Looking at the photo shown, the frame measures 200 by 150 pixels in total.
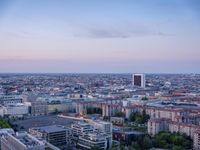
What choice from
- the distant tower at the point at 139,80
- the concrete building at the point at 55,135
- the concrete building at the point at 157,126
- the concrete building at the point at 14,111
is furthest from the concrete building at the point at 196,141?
the distant tower at the point at 139,80

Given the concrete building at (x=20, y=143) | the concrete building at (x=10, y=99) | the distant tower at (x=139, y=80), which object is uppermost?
the distant tower at (x=139, y=80)

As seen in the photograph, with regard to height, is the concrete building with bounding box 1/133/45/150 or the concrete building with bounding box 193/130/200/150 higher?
the concrete building with bounding box 1/133/45/150

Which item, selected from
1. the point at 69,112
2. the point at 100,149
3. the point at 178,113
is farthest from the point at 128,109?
the point at 100,149

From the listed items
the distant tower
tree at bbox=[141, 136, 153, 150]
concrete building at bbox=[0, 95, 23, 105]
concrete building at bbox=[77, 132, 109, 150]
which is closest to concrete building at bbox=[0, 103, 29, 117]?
concrete building at bbox=[0, 95, 23, 105]

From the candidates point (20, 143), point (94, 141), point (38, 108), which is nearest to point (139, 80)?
point (38, 108)

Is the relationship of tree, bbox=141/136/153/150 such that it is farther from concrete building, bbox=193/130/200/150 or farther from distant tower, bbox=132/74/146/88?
distant tower, bbox=132/74/146/88

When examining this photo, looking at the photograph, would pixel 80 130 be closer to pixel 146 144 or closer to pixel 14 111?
pixel 146 144

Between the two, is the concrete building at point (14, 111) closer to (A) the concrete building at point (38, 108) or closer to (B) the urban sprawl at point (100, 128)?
(B) the urban sprawl at point (100, 128)

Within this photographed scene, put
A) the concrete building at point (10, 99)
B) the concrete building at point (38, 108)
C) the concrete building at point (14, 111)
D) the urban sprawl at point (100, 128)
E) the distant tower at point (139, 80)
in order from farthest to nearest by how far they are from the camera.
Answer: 1. the distant tower at point (139, 80)
2. the concrete building at point (10, 99)
3. the concrete building at point (38, 108)
4. the concrete building at point (14, 111)
5. the urban sprawl at point (100, 128)

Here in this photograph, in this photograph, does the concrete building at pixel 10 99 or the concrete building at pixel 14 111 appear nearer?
the concrete building at pixel 14 111
